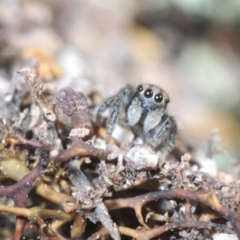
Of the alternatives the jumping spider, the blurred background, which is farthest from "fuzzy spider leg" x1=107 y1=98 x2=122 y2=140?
the blurred background

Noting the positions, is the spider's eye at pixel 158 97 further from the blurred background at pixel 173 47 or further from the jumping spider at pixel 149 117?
the blurred background at pixel 173 47

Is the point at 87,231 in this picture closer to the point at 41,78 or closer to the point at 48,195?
the point at 48,195

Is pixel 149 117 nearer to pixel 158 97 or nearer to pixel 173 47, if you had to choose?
pixel 158 97

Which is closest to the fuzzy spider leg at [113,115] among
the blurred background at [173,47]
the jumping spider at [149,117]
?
the jumping spider at [149,117]

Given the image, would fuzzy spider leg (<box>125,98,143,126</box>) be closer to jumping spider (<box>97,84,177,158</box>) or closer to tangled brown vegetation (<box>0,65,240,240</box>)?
jumping spider (<box>97,84,177,158</box>)

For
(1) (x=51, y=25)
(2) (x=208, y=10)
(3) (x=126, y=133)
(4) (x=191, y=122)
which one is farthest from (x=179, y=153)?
(2) (x=208, y=10)
